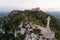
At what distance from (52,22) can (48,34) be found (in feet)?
27.7

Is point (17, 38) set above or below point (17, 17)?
below

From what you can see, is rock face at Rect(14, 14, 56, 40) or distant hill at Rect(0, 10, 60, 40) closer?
rock face at Rect(14, 14, 56, 40)

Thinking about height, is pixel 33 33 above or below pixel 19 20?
below

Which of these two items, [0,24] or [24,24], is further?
[0,24]

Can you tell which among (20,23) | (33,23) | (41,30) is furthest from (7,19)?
(41,30)

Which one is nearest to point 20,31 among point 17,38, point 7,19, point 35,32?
point 17,38

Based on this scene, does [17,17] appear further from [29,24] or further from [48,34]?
[48,34]

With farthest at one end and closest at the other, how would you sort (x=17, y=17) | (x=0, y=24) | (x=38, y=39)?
1. (x=0, y=24)
2. (x=17, y=17)
3. (x=38, y=39)

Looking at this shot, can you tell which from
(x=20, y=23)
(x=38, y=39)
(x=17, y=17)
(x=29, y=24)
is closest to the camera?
(x=38, y=39)

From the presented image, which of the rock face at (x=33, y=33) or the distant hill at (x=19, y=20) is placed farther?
the distant hill at (x=19, y=20)

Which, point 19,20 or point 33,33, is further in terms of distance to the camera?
point 19,20

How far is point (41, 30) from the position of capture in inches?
1109

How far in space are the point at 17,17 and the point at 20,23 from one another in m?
2.84

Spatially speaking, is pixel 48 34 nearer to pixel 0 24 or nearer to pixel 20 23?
pixel 20 23
